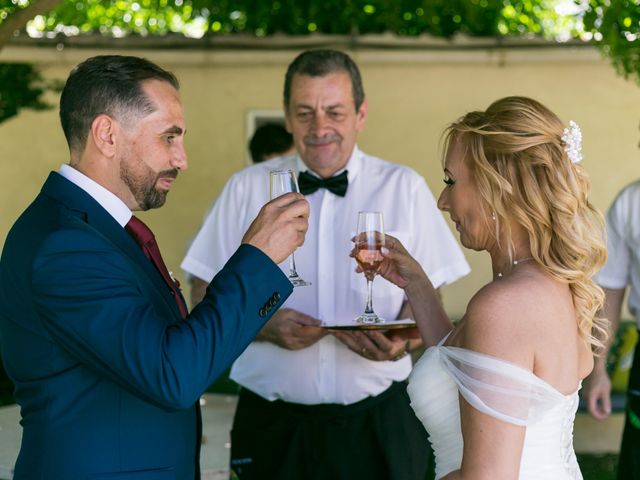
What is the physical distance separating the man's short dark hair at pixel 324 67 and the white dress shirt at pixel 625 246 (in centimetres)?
144

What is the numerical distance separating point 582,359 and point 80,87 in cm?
157

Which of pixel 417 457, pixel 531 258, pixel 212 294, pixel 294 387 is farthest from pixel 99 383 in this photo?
pixel 417 457

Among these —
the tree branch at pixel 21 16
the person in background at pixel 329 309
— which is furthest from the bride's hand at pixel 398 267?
the tree branch at pixel 21 16

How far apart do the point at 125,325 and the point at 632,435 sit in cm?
296

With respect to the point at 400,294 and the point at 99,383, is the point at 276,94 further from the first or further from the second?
the point at 99,383

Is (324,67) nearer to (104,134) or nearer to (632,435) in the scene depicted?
(104,134)

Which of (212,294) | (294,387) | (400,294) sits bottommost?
(294,387)

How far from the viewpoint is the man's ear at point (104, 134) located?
248cm

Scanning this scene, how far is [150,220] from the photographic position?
345 inches

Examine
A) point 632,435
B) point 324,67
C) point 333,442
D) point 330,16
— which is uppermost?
point 330,16

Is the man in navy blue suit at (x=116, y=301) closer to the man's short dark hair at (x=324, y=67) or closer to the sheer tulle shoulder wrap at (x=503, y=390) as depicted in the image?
the sheer tulle shoulder wrap at (x=503, y=390)

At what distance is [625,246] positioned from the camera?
4664 millimetres

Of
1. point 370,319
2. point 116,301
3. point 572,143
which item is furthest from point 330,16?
point 116,301

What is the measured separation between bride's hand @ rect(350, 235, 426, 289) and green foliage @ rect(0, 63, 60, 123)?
555cm
